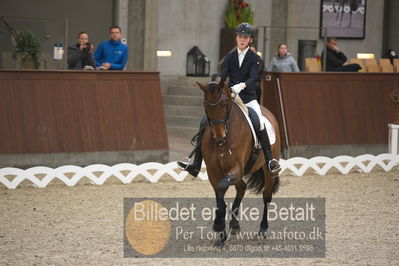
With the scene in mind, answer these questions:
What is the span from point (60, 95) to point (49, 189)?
170 centimetres

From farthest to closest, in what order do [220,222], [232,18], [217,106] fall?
1. [232,18]
2. [220,222]
3. [217,106]

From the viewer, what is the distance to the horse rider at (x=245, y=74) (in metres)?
8.62

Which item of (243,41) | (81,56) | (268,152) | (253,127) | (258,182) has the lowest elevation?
(258,182)

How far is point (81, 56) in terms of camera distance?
1359 cm

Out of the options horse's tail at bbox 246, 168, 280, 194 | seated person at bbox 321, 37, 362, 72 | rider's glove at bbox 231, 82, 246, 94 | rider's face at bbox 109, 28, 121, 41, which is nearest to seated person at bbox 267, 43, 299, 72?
seated person at bbox 321, 37, 362, 72

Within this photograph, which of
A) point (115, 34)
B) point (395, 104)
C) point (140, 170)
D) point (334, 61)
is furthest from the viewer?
point (334, 61)

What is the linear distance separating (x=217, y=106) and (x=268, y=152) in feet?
4.47

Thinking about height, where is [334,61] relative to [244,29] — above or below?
below

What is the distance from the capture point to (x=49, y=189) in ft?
37.3

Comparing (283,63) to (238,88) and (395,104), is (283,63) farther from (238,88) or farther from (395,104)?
(238,88)

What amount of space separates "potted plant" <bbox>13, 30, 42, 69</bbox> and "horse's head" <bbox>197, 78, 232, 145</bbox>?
5741 mm

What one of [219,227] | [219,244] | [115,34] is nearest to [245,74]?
[219,227]

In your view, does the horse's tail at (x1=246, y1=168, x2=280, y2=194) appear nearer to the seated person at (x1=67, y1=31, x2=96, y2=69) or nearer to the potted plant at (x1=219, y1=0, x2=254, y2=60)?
the seated person at (x1=67, y1=31, x2=96, y2=69)

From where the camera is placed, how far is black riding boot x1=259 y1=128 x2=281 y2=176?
28.8 ft
